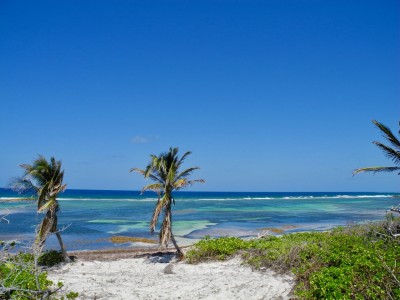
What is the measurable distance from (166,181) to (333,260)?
29.2 ft

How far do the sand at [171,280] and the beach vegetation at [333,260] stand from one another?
561mm

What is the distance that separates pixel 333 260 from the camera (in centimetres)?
1145

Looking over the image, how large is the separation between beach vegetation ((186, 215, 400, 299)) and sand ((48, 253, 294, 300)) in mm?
561

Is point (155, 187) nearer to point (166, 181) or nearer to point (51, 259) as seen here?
point (166, 181)

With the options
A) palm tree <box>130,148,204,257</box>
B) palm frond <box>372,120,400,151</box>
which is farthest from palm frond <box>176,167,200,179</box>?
palm frond <box>372,120,400,151</box>

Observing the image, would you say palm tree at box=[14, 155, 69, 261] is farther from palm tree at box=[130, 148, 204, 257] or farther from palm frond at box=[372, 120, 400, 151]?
palm frond at box=[372, 120, 400, 151]

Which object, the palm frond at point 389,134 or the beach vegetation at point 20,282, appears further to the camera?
the palm frond at point 389,134

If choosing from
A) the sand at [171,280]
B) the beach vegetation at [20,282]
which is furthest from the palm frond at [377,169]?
the beach vegetation at [20,282]

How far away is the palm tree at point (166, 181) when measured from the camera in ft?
57.0

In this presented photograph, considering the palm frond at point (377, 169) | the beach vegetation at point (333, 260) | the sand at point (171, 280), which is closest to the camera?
the beach vegetation at point (333, 260)

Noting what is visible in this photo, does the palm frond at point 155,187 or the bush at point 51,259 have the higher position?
the palm frond at point 155,187

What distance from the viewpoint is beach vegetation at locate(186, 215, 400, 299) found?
940 cm

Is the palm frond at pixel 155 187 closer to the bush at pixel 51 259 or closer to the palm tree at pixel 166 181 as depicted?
the palm tree at pixel 166 181

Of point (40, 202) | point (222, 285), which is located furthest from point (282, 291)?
point (40, 202)
